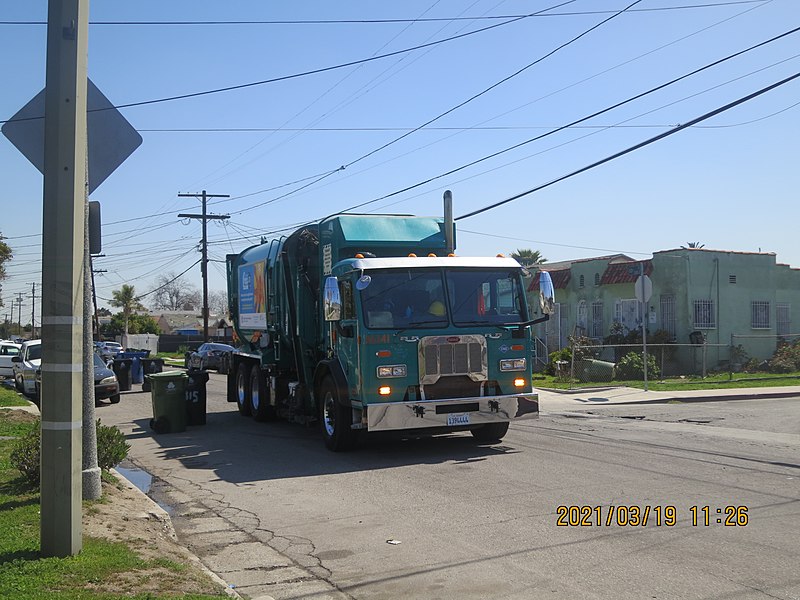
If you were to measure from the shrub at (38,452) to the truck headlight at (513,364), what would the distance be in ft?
17.0

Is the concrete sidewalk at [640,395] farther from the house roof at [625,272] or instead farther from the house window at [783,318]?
→ the house window at [783,318]

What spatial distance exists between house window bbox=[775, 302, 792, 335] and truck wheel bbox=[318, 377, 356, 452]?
86.1 ft

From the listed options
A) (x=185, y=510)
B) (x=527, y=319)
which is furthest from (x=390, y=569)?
(x=527, y=319)

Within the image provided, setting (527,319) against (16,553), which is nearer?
(16,553)

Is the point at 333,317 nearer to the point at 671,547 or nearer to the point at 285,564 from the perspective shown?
the point at 285,564

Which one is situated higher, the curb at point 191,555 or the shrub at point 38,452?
the shrub at point 38,452

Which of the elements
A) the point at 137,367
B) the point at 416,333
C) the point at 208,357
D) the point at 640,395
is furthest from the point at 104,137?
the point at 208,357

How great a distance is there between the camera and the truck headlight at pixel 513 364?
11.9 metres

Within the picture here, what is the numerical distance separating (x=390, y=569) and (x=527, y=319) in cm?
631

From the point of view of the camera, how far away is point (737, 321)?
32000 mm

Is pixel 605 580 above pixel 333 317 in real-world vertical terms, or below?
below

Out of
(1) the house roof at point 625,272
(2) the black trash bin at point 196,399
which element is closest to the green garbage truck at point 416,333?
(2) the black trash bin at point 196,399

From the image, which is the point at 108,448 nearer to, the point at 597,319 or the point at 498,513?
the point at 498,513
